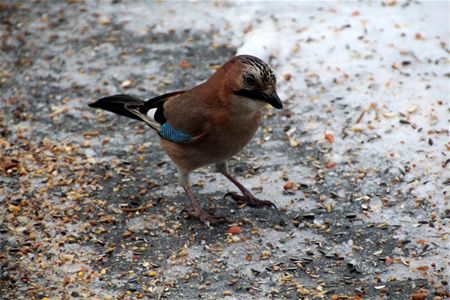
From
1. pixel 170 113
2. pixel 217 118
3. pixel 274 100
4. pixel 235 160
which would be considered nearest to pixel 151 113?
pixel 170 113

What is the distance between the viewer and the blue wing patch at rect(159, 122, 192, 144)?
533cm

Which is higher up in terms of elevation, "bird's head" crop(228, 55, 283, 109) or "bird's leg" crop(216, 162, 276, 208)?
"bird's head" crop(228, 55, 283, 109)

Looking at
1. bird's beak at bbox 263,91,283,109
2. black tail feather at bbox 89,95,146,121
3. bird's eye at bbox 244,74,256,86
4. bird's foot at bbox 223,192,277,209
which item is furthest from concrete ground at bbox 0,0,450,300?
bird's eye at bbox 244,74,256,86

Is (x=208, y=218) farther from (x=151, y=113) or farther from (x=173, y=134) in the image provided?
(x=151, y=113)

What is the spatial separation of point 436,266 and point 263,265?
108cm

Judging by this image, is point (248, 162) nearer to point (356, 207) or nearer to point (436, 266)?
point (356, 207)

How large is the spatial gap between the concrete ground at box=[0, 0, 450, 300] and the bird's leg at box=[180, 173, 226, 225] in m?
0.09

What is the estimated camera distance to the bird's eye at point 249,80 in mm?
5004

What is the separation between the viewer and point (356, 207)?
5.47 m

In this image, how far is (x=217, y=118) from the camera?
5.18 m

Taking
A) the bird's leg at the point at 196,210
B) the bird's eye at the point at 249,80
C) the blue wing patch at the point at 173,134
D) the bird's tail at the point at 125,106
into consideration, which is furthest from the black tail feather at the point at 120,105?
the bird's eye at the point at 249,80

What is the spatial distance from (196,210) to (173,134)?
559 mm

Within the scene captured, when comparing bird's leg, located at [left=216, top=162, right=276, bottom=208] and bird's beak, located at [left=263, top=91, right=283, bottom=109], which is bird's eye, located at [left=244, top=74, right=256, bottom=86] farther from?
bird's leg, located at [left=216, top=162, right=276, bottom=208]

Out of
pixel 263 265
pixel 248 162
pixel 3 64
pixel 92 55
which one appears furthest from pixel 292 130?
pixel 3 64
